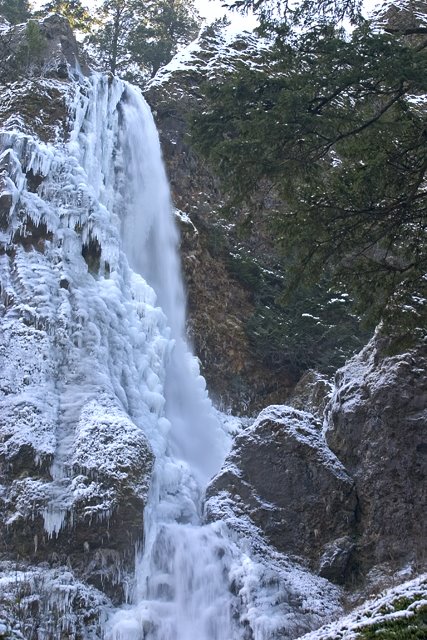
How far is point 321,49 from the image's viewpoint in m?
9.47

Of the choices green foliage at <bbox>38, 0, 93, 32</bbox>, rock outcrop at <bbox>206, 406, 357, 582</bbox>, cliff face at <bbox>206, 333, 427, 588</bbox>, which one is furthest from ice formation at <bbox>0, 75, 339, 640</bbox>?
green foliage at <bbox>38, 0, 93, 32</bbox>

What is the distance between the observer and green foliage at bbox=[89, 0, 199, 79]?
2986 centimetres

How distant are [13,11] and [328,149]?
23.1 meters

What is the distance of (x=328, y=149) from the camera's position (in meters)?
9.98

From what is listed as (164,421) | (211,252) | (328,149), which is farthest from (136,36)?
(328,149)

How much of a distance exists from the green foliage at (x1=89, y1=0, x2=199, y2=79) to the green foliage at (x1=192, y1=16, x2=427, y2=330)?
20660 millimetres

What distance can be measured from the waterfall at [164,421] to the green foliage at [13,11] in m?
9.32

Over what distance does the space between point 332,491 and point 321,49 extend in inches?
281

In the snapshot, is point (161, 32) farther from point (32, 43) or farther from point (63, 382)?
point (63, 382)

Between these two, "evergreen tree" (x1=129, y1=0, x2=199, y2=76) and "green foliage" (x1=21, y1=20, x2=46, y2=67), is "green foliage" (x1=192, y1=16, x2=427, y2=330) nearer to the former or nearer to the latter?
"green foliage" (x1=21, y1=20, x2=46, y2=67)

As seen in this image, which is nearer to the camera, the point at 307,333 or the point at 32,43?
the point at 32,43

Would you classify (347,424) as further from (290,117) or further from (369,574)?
(290,117)

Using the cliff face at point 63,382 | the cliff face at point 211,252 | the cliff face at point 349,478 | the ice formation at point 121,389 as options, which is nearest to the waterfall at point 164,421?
the ice formation at point 121,389

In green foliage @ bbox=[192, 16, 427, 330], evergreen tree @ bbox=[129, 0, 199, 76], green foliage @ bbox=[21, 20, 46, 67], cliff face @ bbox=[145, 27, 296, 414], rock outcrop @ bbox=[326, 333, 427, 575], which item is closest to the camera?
green foliage @ bbox=[192, 16, 427, 330]
